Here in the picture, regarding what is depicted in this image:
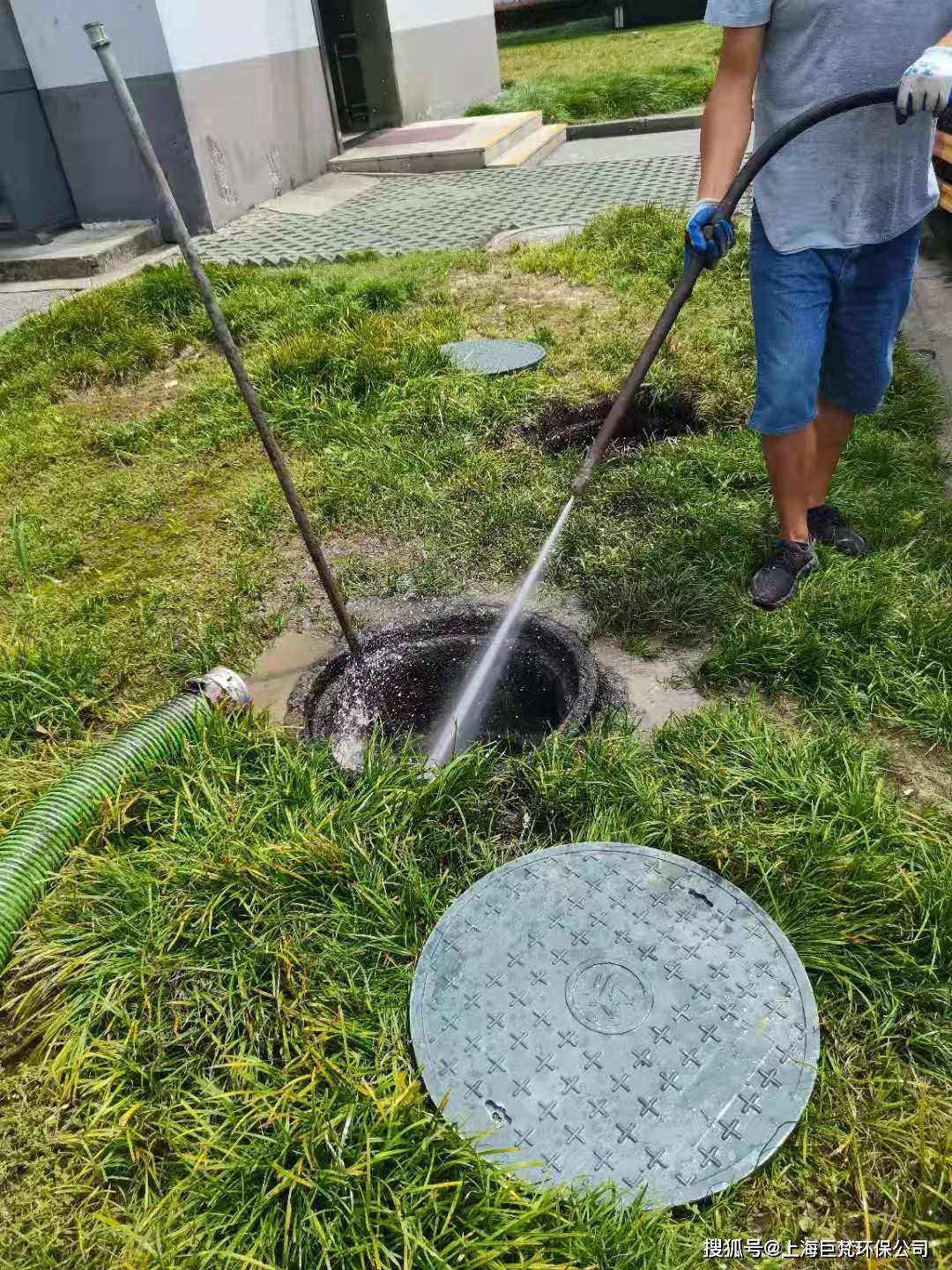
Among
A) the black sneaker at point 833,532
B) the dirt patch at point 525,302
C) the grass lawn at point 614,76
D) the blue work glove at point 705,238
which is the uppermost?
the blue work glove at point 705,238

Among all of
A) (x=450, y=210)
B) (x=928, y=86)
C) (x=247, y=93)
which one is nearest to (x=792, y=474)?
(x=928, y=86)

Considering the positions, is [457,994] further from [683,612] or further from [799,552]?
[799,552]

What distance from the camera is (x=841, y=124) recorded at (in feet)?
8.10

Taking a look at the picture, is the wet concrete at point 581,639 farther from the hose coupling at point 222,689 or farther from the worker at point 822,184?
the worker at point 822,184

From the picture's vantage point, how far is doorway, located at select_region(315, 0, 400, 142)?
1066cm

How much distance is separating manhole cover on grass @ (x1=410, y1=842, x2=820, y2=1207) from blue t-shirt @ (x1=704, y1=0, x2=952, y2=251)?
1849 millimetres

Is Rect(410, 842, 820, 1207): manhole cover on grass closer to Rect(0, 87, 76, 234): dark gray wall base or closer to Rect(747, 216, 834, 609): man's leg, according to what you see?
Rect(747, 216, 834, 609): man's leg

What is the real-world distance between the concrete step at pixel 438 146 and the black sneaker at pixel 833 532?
8.27 meters

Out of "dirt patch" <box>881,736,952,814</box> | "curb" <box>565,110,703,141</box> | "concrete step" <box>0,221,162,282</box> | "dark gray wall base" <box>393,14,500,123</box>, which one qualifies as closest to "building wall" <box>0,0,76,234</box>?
"concrete step" <box>0,221,162,282</box>

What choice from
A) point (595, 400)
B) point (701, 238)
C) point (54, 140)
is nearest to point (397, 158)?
point (54, 140)

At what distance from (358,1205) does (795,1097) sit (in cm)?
85

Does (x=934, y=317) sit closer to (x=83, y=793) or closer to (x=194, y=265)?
(x=194, y=265)

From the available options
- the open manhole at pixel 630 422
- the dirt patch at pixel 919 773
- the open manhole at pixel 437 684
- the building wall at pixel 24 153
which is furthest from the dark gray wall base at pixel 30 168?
the dirt patch at pixel 919 773

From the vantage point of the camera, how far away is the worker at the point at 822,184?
7.79 feet
